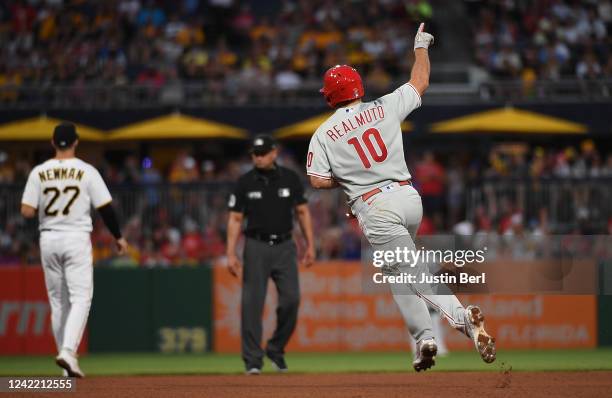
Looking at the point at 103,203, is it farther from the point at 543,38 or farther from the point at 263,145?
the point at 543,38

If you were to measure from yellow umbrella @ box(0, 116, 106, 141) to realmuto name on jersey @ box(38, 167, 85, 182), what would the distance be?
11.6 metres

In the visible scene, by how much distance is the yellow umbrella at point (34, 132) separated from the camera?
2173 cm

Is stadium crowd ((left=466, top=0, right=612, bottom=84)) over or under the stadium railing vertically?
over

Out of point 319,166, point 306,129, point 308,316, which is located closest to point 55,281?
point 319,166

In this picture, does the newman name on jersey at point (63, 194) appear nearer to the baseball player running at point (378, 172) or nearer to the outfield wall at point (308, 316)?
the baseball player running at point (378, 172)

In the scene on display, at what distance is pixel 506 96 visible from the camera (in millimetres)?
23562

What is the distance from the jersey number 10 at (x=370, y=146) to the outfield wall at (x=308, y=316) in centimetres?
719

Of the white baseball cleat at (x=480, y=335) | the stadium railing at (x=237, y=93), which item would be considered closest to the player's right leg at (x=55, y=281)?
the white baseball cleat at (x=480, y=335)

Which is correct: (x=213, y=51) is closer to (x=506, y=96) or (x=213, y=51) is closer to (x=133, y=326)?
(x=506, y=96)

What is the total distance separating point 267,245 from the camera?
11750 mm

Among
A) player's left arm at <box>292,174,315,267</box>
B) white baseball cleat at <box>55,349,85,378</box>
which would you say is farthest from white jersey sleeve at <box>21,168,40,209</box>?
player's left arm at <box>292,174,315,267</box>

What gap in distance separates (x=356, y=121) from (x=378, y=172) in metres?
0.42

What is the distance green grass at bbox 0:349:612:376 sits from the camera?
12430 mm

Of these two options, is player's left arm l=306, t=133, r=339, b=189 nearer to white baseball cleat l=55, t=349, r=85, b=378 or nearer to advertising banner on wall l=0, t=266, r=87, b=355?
white baseball cleat l=55, t=349, r=85, b=378
